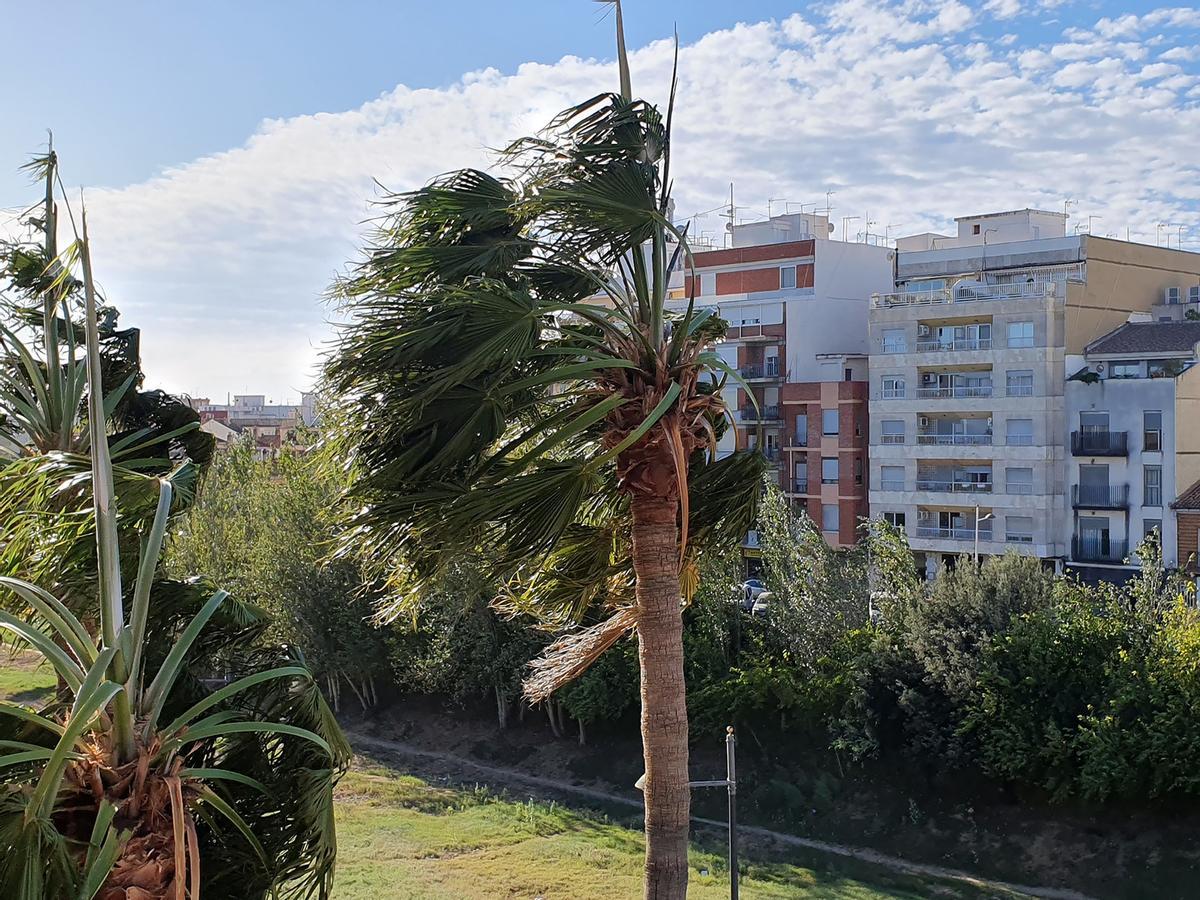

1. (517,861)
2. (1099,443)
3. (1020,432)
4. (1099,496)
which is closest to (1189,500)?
(1099,496)

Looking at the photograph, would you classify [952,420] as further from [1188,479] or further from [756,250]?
[756,250]

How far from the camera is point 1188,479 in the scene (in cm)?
4081

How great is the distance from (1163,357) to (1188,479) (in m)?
4.24

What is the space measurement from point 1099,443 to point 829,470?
10.8 metres

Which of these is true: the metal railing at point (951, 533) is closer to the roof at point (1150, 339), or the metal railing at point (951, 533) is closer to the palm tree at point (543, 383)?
the roof at point (1150, 339)

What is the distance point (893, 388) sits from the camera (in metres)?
47.3

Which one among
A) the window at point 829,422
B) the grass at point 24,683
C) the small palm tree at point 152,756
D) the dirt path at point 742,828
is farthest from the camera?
the window at point 829,422

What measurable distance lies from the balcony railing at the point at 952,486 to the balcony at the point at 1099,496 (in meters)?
3.04

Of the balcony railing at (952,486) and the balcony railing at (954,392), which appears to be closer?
the balcony railing at (952,486)

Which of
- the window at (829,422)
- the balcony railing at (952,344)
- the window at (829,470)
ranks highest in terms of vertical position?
the balcony railing at (952,344)

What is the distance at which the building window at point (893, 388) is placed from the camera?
47.2m

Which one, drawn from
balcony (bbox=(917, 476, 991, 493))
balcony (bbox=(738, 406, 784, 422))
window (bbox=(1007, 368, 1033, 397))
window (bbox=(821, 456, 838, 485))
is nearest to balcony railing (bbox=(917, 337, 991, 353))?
window (bbox=(1007, 368, 1033, 397))

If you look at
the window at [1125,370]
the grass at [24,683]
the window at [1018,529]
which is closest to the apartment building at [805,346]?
the window at [1018,529]

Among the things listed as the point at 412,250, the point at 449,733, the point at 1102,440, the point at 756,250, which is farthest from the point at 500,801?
the point at 756,250
